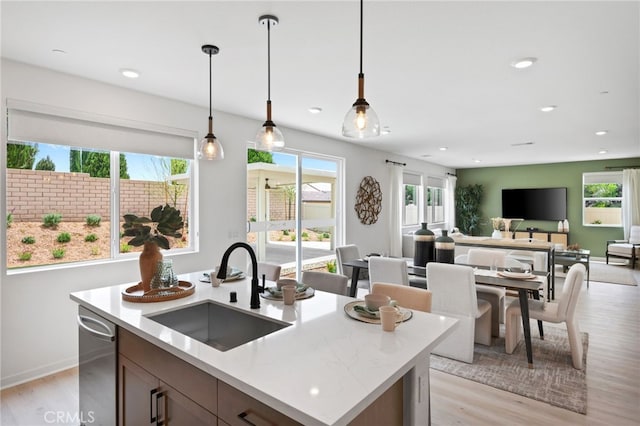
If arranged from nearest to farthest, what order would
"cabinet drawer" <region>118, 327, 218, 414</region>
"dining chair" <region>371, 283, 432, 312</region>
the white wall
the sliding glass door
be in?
"cabinet drawer" <region>118, 327, 218, 414</region> < "dining chair" <region>371, 283, 432, 312</region> < the white wall < the sliding glass door

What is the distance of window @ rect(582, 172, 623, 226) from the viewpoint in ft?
27.7

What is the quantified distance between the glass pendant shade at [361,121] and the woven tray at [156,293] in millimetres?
1310

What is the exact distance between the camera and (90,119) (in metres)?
3.09

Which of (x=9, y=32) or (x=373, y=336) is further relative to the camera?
(x=9, y=32)

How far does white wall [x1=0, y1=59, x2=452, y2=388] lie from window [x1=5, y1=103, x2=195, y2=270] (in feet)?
0.43

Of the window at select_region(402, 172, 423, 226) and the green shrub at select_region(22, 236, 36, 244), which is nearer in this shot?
the green shrub at select_region(22, 236, 36, 244)

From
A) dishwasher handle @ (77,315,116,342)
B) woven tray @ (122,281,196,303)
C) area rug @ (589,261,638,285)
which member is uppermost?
woven tray @ (122,281,196,303)

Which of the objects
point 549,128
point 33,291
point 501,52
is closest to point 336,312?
point 501,52

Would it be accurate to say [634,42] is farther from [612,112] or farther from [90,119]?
[90,119]

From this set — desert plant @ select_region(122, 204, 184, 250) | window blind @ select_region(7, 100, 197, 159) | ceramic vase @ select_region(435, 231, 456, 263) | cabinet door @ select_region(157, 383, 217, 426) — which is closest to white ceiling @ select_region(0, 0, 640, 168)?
window blind @ select_region(7, 100, 197, 159)

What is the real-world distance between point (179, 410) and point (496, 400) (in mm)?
2253

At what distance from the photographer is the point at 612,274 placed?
6766 mm

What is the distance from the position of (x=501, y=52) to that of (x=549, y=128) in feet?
10.5

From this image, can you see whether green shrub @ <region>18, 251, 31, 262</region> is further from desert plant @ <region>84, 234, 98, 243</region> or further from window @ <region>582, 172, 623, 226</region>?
window @ <region>582, 172, 623, 226</region>
